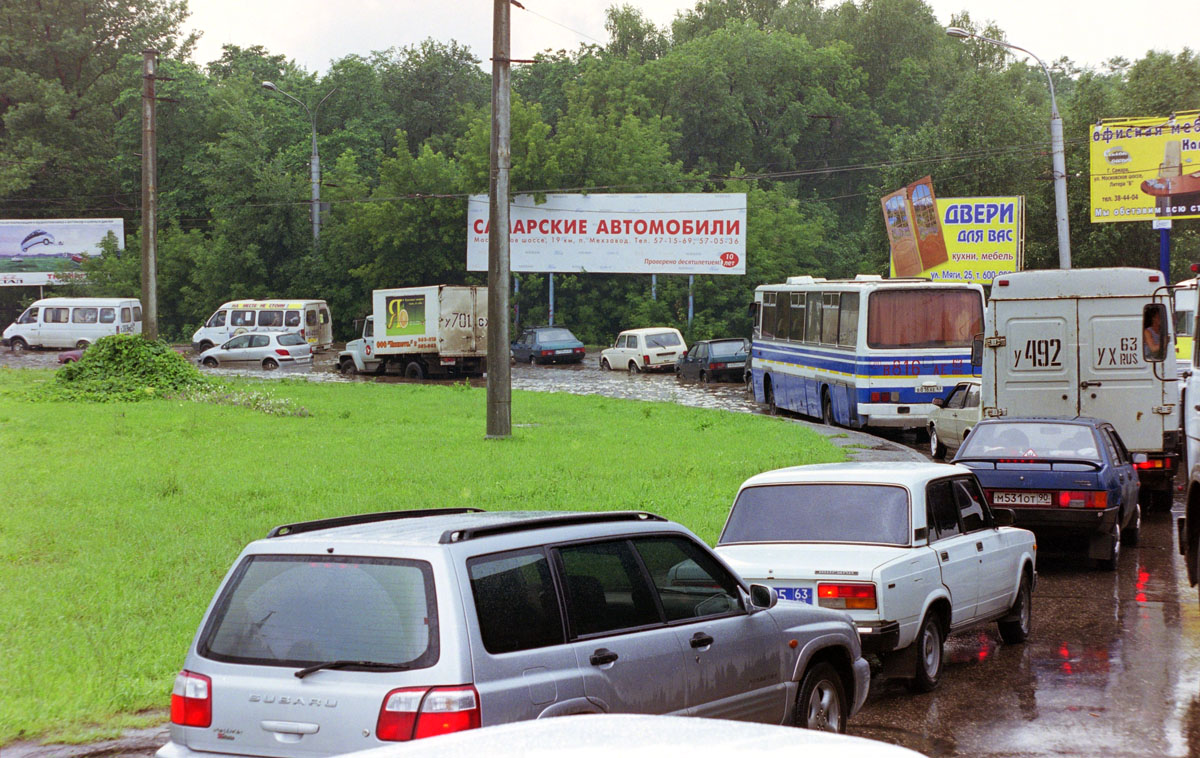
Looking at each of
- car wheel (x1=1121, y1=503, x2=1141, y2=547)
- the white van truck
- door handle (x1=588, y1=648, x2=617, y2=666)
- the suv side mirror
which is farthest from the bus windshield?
door handle (x1=588, y1=648, x2=617, y2=666)

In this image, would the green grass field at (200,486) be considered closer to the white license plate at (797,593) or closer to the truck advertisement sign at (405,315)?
the white license plate at (797,593)

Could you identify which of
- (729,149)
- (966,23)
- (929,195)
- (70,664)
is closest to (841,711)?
(70,664)

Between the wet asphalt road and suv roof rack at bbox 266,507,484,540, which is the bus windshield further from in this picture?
suv roof rack at bbox 266,507,484,540

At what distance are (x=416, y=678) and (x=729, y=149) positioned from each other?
77.5 meters

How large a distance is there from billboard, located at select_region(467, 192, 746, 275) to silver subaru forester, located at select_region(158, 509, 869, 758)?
51.2m

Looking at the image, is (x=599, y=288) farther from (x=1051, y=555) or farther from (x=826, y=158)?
(x=1051, y=555)

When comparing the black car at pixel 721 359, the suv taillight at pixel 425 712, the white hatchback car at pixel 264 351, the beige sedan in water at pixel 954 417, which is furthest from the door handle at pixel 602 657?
the white hatchback car at pixel 264 351

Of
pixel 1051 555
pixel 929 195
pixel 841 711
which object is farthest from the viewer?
pixel 929 195

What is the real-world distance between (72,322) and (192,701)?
189 feet

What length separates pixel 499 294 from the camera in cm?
2184

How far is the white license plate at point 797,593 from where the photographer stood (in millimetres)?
7930

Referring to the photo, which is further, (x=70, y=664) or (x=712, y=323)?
(x=712, y=323)

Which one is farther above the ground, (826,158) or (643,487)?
(826,158)

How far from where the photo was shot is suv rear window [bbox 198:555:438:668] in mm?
4641
